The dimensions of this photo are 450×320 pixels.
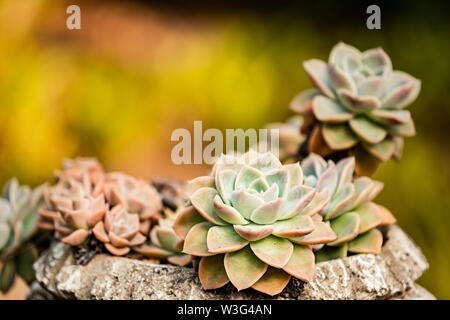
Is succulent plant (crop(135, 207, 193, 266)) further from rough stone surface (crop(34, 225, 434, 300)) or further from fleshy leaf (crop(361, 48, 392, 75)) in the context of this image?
fleshy leaf (crop(361, 48, 392, 75))

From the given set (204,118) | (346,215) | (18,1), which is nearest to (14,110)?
(18,1)

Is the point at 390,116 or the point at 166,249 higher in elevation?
the point at 390,116

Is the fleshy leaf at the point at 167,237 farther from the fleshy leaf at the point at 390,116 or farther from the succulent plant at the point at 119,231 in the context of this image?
the fleshy leaf at the point at 390,116

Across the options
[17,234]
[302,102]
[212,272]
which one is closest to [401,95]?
[302,102]

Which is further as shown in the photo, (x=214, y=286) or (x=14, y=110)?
(x=14, y=110)

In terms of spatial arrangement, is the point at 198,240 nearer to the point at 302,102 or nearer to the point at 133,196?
the point at 133,196

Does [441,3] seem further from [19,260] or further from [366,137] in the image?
[19,260]

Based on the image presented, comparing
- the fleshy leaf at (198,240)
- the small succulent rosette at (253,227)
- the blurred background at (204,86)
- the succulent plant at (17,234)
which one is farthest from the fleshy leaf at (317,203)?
the blurred background at (204,86)
